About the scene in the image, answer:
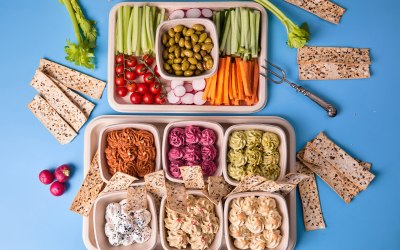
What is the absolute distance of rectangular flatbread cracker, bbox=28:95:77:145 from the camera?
2666 mm

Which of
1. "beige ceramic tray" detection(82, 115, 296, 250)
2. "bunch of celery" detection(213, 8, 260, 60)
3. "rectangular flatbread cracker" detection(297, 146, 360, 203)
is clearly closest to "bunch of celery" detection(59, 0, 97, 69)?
"beige ceramic tray" detection(82, 115, 296, 250)

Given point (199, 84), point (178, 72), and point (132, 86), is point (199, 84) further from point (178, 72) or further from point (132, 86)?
point (132, 86)

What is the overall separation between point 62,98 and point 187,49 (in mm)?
896

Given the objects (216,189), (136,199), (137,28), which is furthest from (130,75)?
(216,189)

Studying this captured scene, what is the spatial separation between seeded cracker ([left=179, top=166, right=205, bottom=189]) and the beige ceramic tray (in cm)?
38

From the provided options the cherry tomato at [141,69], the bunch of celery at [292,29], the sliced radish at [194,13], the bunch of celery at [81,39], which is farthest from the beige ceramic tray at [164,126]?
the sliced radish at [194,13]

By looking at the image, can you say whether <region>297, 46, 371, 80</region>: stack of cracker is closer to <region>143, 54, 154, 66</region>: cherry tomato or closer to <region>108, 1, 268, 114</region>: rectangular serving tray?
<region>108, 1, 268, 114</region>: rectangular serving tray

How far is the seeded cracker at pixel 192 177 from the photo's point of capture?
2355 mm

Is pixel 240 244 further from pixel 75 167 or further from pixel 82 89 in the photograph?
pixel 82 89

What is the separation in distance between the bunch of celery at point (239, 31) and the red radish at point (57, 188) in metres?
1.36

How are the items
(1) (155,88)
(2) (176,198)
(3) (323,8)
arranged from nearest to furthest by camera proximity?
(2) (176,198)
(1) (155,88)
(3) (323,8)

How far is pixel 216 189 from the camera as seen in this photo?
2.39m

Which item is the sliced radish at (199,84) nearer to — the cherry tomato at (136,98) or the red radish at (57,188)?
the cherry tomato at (136,98)
